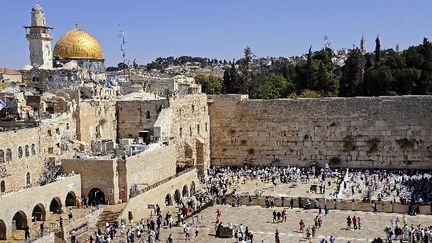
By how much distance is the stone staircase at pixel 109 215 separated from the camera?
70.6ft

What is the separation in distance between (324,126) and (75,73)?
1628 cm

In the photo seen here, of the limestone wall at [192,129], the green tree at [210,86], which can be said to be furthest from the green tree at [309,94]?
the green tree at [210,86]

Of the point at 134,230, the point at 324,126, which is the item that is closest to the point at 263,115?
the point at 324,126

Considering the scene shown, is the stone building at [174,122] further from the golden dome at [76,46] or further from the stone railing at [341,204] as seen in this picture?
the golden dome at [76,46]

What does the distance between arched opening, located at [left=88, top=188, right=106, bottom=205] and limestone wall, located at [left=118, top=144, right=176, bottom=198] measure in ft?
3.63

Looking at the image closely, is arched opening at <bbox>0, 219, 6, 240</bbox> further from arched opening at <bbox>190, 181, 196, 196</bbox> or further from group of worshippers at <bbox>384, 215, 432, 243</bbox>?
group of worshippers at <bbox>384, 215, 432, 243</bbox>

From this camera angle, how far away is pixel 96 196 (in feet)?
78.4

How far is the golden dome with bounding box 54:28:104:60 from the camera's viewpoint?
136 ft

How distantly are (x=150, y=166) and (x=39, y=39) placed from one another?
20.6 m

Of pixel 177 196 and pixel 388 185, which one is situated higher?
pixel 388 185

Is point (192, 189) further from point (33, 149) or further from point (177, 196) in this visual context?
point (33, 149)

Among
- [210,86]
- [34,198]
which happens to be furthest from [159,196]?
[210,86]

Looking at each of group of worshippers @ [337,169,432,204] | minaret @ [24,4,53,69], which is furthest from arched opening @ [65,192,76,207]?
minaret @ [24,4,53,69]

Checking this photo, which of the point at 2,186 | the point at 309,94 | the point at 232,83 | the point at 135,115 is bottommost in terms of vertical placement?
the point at 2,186
